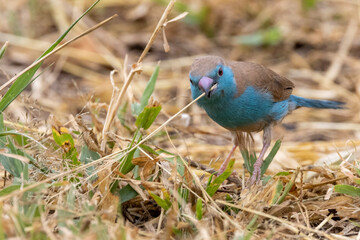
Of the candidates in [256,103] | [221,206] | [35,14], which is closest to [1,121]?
[221,206]

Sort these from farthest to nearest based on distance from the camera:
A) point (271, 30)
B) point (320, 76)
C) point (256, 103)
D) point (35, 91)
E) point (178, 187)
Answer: point (271, 30) < point (320, 76) < point (35, 91) < point (256, 103) < point (178, 187)

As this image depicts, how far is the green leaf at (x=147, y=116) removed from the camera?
9.59 ft

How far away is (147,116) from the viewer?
2.95 m

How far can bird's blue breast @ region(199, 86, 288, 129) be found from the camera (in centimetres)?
322

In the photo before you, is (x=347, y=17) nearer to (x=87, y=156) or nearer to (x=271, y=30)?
(x=271, y=30)

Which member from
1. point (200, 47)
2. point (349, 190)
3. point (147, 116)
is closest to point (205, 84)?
point (147, 116)

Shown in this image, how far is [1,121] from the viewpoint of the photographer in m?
2.69

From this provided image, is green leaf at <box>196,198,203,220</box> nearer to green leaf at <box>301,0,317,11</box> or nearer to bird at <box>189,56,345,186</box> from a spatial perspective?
bird at <box>189,56,345,186</box>

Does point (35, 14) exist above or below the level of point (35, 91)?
above

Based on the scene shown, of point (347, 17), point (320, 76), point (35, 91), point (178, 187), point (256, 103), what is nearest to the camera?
point (178, 187)

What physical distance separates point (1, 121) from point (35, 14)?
3958 mm

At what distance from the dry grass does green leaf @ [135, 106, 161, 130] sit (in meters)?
0.10

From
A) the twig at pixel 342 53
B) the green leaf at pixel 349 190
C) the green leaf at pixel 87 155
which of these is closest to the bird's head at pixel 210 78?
the green leaf at pixel 87 155

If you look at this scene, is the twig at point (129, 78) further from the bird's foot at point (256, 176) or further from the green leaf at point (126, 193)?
the bird's foot at point (256, 176)
